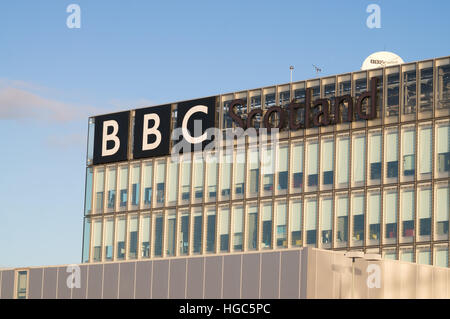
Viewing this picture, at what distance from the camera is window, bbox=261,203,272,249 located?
3282 inches

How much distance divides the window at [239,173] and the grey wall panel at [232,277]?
2700 cm

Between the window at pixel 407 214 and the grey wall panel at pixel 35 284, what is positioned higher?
the window at pixel 407 214

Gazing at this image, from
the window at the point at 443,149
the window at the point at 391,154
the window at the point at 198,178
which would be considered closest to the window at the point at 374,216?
the window at the point at 391,154

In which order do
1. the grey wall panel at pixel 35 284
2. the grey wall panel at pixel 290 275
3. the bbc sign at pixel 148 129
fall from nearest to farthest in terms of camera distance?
the grey wall panel at pixel 290 275
the grey wall panel at pixel 35 284
the bbc sign at pixel 148 129

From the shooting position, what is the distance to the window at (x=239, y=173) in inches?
3388

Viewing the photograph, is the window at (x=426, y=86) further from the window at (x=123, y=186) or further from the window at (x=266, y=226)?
the window at (x=123, y=186)

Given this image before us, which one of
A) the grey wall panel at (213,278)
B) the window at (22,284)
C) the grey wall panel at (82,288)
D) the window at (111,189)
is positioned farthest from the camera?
the window at (111,189)

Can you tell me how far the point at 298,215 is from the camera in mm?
82188

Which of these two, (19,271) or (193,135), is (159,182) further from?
(19,271)

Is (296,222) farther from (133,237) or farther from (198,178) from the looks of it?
(133,237)

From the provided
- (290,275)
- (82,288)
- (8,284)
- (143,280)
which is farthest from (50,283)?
(290,275)

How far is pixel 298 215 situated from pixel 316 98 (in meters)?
8.82

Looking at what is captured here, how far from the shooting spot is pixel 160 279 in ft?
204

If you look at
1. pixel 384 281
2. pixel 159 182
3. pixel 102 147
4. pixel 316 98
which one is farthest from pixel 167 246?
pixel 384 281
